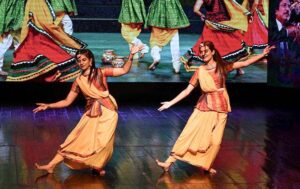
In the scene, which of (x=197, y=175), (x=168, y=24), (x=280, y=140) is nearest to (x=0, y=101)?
(x=168, y=24)

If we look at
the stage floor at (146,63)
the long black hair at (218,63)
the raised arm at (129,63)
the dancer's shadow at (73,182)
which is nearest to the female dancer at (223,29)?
the stage floor at (146,63)

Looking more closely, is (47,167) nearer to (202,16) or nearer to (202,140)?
(202,140)

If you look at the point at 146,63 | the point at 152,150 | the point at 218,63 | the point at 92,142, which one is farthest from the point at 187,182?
the point at 146,63

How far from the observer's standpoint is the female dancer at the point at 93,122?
227 inches

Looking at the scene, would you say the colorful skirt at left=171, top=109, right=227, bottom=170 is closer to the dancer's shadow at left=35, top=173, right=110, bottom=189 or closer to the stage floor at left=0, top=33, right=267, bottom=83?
the dancer's shadow at left=35, top=173, right=110, bottom=189

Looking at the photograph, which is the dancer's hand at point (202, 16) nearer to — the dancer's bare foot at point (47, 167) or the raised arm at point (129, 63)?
the raised arm at point (129, 63)

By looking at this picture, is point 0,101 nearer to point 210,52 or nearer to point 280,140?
point 280,140

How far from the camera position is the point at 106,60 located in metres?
10.1

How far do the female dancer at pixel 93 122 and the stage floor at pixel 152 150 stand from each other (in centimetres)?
17

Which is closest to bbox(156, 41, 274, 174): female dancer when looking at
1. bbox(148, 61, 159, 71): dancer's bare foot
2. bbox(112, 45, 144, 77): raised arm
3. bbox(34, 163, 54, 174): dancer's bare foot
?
bbox(112, 45, 144, 77): raised arm

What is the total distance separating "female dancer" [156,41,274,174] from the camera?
5898 mm

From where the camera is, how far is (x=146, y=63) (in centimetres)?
1026

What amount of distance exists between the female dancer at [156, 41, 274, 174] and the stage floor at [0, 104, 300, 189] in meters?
0.17

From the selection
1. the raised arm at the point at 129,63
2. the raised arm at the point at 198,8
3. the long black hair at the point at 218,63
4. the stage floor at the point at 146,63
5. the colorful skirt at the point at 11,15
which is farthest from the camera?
the raised arm at the point at 198,8
